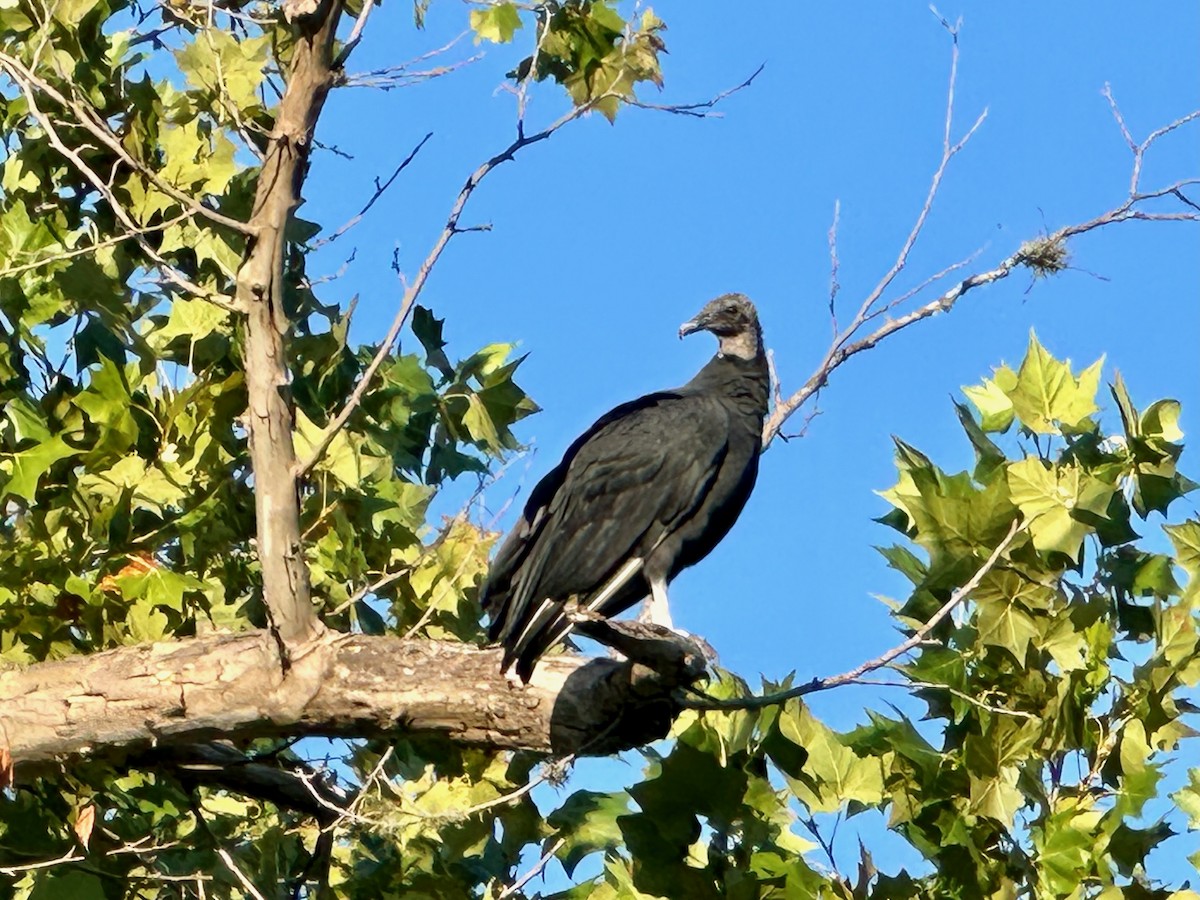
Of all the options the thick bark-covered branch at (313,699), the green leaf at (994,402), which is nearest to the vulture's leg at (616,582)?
the thick bark-covered branch at (313,699)

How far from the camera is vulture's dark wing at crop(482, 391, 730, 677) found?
3.29 metres

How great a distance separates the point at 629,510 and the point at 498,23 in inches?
43.2

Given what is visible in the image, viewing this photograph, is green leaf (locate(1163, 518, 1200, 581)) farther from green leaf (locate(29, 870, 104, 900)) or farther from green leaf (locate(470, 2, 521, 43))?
green leaf (locate(29, 870, 104, 900))

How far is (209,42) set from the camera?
3.41 metres

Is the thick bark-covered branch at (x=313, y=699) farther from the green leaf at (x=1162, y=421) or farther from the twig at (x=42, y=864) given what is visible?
the green leaf at (x=1162, y=421)

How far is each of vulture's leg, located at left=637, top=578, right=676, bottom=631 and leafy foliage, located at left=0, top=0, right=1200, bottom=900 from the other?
10.7 inches

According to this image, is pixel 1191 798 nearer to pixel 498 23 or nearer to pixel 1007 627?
pixel 1007 627

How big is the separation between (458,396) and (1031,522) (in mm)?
1458

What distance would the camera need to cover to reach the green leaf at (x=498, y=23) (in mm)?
3443

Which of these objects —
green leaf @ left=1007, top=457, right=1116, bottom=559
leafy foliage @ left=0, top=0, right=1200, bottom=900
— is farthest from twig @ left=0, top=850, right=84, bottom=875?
green leaf @ left=1007, top=457, right=1116, bottom=559

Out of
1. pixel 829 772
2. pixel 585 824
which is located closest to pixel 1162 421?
pixel 829 772

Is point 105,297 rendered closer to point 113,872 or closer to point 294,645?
point 294,645

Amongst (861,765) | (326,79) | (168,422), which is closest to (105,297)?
(168,422)

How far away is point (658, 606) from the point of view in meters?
3.42
